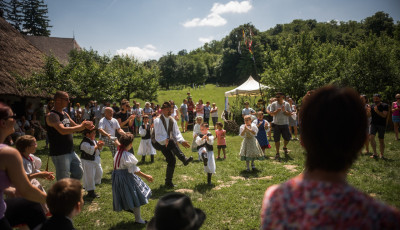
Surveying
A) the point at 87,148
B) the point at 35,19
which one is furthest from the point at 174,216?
the point at 35,19

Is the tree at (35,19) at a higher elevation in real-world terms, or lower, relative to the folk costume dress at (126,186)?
higher

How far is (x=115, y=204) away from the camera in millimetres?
4348

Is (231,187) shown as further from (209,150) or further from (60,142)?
(60,142)

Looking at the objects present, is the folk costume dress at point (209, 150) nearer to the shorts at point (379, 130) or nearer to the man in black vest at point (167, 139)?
the man in black vest at point (167, 139)

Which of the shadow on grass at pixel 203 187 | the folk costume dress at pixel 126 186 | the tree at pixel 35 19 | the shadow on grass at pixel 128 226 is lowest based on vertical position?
the shadow on grass at pixel 128 226

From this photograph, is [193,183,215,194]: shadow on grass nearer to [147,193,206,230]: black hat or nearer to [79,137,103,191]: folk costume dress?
[79,137,103,191]: folk costume dress

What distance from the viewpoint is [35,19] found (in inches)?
1930

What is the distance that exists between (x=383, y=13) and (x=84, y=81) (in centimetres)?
7499

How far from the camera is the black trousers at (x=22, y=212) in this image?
2.50 m

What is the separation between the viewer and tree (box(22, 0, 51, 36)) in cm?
4841

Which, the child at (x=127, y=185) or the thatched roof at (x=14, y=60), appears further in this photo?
the thatched roof at (x=14, y=60)

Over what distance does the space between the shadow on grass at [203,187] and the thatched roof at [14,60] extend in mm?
13930

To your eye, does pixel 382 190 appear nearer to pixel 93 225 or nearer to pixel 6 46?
pixel 93 225

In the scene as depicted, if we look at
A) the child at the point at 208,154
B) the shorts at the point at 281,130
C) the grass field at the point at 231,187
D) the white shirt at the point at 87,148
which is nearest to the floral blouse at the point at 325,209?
the grass field at the point at 231,187
